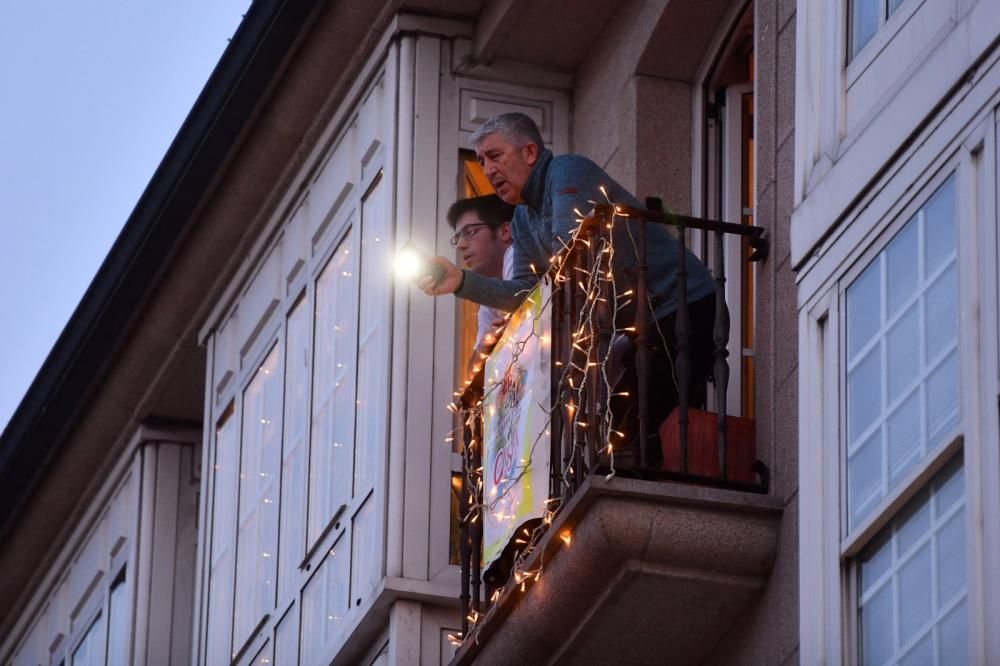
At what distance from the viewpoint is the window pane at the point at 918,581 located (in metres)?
9.12

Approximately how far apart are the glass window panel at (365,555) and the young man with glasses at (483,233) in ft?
4.02

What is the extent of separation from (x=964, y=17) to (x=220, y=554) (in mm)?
9834

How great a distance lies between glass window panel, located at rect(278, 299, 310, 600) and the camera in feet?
54.3

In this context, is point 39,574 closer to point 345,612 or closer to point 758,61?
point 345,612

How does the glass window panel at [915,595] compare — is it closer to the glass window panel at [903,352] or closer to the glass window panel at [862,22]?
the glass window panel at [903,352]

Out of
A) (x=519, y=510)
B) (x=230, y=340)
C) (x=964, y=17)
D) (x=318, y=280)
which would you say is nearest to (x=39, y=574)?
(x=230, y=340)

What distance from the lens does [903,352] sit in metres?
9.74

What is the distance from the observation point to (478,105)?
51.8ft

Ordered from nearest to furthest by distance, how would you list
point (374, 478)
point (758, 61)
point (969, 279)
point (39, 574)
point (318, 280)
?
point (969, 279) → point (758, 61) → point (374, 478) → point (318, 280) → point (39, 574)

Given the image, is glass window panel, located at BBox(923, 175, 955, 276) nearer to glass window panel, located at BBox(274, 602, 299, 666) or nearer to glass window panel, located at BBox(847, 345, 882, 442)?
glass window panel, located at BBox(847, 345, 882, 442)

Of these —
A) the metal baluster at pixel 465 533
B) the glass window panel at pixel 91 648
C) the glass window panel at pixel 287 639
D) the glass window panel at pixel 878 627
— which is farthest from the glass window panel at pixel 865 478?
the glass window panel at pixel 91 648

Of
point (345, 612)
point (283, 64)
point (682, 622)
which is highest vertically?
point (283, 64)

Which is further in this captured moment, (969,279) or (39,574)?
(39,574)

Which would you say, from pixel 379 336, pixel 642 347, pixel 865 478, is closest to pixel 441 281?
pixel 642 347
